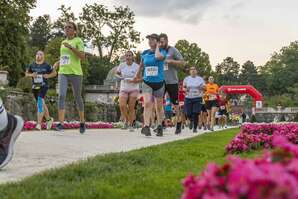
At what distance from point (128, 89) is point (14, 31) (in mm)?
33645

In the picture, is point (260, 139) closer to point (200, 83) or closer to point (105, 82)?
point (200, 83)

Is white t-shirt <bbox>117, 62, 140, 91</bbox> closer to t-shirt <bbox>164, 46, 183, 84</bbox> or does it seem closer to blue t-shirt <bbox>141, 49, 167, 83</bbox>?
t-shirt <bbox>164, 46, 183, 84</bbox>

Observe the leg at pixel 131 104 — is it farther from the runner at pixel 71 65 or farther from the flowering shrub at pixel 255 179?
the flowering shrub at pixel 255 179

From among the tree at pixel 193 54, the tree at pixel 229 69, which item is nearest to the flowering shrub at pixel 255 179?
the tree at pixel 193 54

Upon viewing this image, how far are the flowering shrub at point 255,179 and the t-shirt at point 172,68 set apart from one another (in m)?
10.5

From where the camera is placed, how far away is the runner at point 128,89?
45.5 feet

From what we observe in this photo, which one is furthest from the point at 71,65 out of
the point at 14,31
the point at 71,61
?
the point at 14,31

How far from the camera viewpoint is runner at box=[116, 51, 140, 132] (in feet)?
45.5

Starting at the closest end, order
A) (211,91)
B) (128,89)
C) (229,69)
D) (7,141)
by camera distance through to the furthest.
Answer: (7,141), (128,89), (211,91), (229,69)

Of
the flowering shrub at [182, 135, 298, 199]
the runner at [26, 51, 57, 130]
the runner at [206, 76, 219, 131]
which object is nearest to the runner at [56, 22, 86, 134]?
the runner at [26, 51, 57, 130]

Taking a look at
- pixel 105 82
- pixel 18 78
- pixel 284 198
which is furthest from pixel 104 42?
pixel 284 198

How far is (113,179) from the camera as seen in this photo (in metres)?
4.68

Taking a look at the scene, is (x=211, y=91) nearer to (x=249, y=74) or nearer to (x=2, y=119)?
(x=2, y=119)

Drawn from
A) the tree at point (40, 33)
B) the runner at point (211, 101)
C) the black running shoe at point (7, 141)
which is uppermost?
the tree at point (40, 33)
